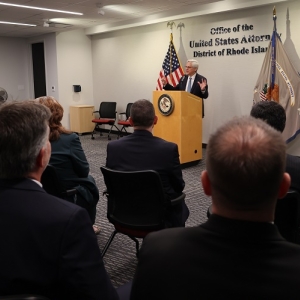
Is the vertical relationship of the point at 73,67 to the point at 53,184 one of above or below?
above

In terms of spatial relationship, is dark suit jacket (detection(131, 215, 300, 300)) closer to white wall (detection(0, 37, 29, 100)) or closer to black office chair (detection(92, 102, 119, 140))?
black office chair (detection(92, 102, 119, 140))

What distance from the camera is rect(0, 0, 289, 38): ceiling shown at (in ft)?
20.8

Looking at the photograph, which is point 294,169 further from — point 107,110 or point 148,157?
point 107,110

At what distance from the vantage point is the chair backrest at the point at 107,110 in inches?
365

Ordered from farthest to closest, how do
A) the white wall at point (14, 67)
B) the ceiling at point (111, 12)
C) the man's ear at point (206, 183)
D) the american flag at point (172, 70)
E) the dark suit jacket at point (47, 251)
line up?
the white wall at point (14, 67), the american flag at point (172, 70), the ceiling at point (111, 12), the dark suit jacket at point (47, 251), the man's ear at point (206, 183)

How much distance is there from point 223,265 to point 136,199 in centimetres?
163

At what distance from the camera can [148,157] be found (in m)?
2.45

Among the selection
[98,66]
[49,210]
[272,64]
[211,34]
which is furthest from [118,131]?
[49,210]

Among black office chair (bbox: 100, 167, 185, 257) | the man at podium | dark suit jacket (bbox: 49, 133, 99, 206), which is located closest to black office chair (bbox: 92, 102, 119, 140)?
the man at podium

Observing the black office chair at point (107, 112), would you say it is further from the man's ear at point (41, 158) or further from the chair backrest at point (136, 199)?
the man's ear at point (41, 158)

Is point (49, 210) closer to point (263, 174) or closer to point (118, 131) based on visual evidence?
point (263, 174)

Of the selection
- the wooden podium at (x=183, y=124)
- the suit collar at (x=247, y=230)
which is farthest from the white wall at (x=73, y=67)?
the suit collar at (x=247, y=230)

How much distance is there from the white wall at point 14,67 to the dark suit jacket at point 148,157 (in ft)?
29.2

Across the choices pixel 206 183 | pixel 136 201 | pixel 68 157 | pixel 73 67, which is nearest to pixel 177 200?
pixel 136 201
